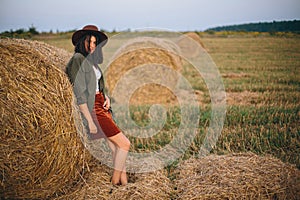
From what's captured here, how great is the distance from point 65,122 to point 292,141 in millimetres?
3500

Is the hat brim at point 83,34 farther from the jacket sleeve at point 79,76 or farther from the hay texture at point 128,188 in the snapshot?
the hay texture at point 128,188

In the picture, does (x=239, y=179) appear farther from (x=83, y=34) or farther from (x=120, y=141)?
(x=83, y=34)

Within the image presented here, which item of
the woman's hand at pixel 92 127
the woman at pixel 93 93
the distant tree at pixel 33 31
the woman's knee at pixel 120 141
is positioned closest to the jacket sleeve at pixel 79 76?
the woman at pixel 93 93

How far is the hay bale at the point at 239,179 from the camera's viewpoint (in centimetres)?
323

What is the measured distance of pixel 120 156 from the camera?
365 cm

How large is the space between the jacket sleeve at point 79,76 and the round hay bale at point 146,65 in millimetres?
4560

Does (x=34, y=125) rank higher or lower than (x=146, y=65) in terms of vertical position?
lower

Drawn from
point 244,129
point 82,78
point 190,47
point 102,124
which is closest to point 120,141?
point 102,124

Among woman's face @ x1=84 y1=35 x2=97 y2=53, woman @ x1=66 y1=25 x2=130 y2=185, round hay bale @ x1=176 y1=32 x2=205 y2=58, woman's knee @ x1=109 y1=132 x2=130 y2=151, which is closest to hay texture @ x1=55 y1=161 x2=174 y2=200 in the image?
woman @ x1=66 y1=25 x2=130 y2=185

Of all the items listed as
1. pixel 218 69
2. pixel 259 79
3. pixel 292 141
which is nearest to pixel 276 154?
→ pixel 292 141

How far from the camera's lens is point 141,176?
3.86 m

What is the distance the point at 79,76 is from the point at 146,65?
195 inches

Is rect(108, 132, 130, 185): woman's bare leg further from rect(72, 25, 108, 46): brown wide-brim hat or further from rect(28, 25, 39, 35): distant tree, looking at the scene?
rect(28, 25, 39, 35): distant tree

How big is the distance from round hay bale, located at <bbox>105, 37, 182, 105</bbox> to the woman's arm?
4.48 m
